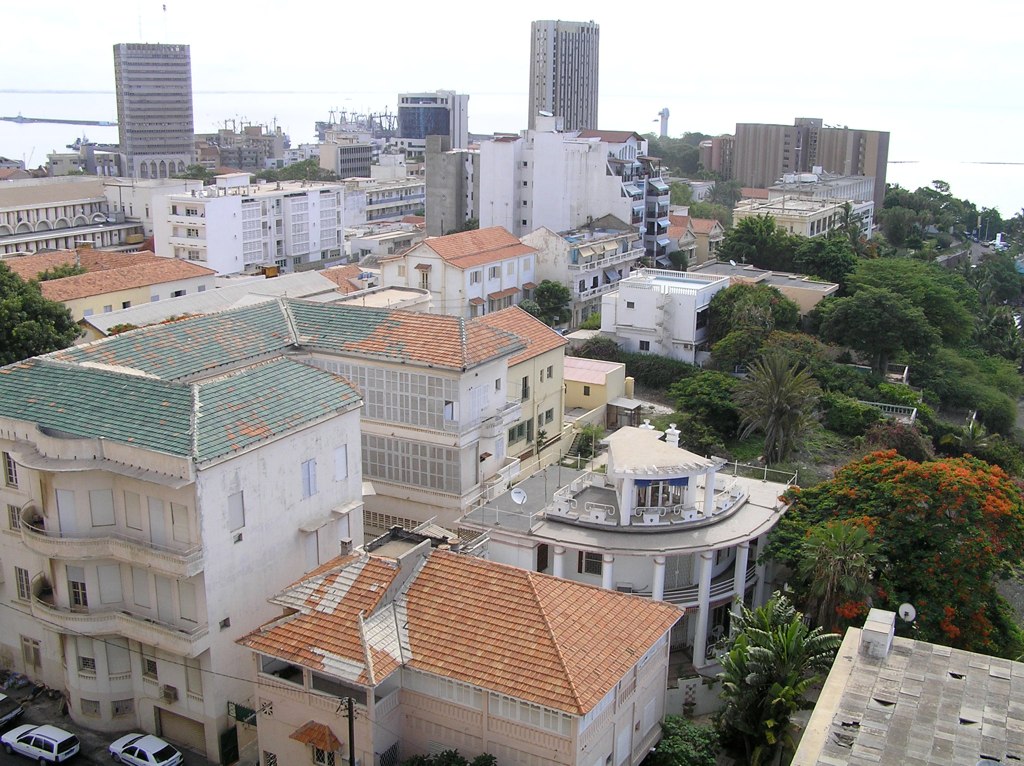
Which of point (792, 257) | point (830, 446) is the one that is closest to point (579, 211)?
point (792, 257)

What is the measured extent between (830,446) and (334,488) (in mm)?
29215

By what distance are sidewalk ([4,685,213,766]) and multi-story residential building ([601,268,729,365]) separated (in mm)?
40899

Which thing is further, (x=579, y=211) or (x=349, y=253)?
(x=349, y=253)

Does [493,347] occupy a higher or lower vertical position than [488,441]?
higher

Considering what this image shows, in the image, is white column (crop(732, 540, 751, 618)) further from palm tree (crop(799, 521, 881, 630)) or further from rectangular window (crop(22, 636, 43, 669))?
rectangular window (crop(22, 636, 43, 669))

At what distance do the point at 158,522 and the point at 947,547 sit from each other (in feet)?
73.8

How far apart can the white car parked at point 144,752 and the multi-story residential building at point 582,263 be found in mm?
52425

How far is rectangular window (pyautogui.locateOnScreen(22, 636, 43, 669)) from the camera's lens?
105 ft

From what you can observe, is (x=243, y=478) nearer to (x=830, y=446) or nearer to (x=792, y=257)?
(x=830, y=446)

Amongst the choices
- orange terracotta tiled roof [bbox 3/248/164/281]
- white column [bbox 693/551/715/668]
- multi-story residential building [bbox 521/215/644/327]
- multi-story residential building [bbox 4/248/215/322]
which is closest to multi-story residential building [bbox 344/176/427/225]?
multi-story residential building [bbox 521/215/644/327]

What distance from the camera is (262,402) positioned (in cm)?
3006

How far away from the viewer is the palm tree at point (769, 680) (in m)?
26.7

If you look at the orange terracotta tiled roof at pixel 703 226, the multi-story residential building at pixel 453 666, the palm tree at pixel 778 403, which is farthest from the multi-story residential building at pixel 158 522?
the orange terracotta tiled roof at pixel 703 226

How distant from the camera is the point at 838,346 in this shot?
65375 millimetres
